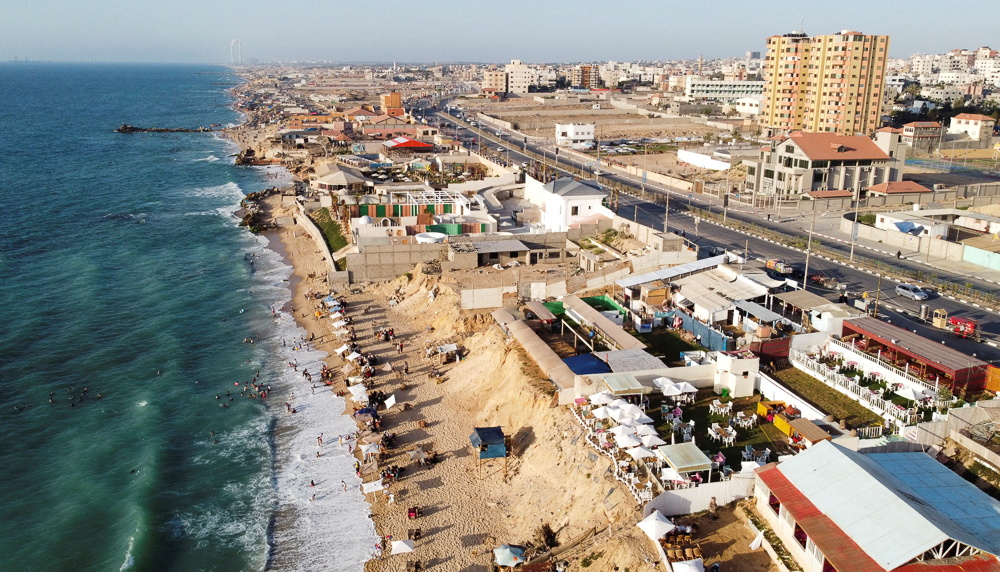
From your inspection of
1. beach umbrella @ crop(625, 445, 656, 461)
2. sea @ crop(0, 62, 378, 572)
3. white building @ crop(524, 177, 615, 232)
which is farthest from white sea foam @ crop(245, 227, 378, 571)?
white building @ crop(524, 177, 615, 232)

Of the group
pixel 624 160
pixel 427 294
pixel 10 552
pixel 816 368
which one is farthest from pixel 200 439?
pixel 624 160

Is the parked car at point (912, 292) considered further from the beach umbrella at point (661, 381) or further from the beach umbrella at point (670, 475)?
the beach umbrella at point (670, 475)

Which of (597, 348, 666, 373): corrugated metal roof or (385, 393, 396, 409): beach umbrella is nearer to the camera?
(597, 348, 666, 373): corrugated metal roof

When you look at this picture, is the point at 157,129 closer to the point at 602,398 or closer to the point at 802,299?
the point at 802,299

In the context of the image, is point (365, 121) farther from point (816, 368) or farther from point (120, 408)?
point (816, 368)

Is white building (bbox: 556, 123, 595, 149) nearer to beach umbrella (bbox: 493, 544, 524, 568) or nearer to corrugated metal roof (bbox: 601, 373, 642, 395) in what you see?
corrugated metal roof (bbox: 601, 373, 642, 395)

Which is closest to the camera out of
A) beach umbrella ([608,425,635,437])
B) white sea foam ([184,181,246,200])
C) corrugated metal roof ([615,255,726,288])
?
beach umbrella ([608,425,635,437])

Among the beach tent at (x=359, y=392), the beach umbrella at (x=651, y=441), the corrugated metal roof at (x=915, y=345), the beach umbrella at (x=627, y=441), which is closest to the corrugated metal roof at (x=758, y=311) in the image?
the corrugated metal roof at (x=915, y=345)
